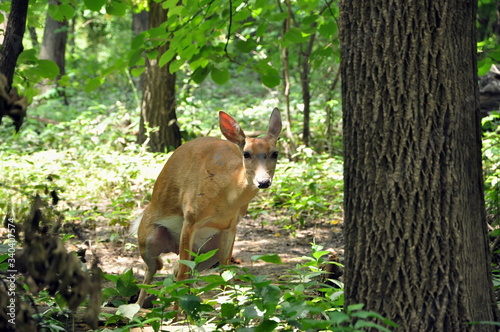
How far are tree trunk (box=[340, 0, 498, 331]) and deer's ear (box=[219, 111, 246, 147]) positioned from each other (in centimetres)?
233

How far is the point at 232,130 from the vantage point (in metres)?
5.48

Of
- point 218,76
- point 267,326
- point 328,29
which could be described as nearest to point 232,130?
point 218,76

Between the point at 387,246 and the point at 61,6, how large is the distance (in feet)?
12.7

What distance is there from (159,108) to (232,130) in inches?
270

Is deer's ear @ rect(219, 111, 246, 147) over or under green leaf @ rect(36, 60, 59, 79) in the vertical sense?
under

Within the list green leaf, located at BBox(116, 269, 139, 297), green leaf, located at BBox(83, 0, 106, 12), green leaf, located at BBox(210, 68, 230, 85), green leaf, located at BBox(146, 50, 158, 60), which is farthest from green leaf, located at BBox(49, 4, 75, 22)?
green leaf, located at BBox(116, 269, 139, 297)

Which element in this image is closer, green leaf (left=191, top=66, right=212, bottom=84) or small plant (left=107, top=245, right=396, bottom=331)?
small plant (left=107, top=245, right=396, bottom=331)

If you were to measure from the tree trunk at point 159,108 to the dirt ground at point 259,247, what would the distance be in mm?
4290

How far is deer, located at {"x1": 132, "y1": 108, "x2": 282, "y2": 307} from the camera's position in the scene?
5188 millimetres

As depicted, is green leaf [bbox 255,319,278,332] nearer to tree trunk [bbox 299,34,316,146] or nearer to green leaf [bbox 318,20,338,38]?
green leaf [bbox 318,20,338,38]

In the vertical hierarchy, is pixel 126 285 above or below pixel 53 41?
below

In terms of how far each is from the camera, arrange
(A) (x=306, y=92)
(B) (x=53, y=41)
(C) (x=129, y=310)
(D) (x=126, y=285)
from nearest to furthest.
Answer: (C) (x=129, y=310), (D) (x=126, y=285), (A) (x=306, y=92), (B) (x=53, y=41)

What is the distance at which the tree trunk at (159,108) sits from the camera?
1204 centimetres

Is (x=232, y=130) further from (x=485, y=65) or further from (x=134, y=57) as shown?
(x=485, y=65)
